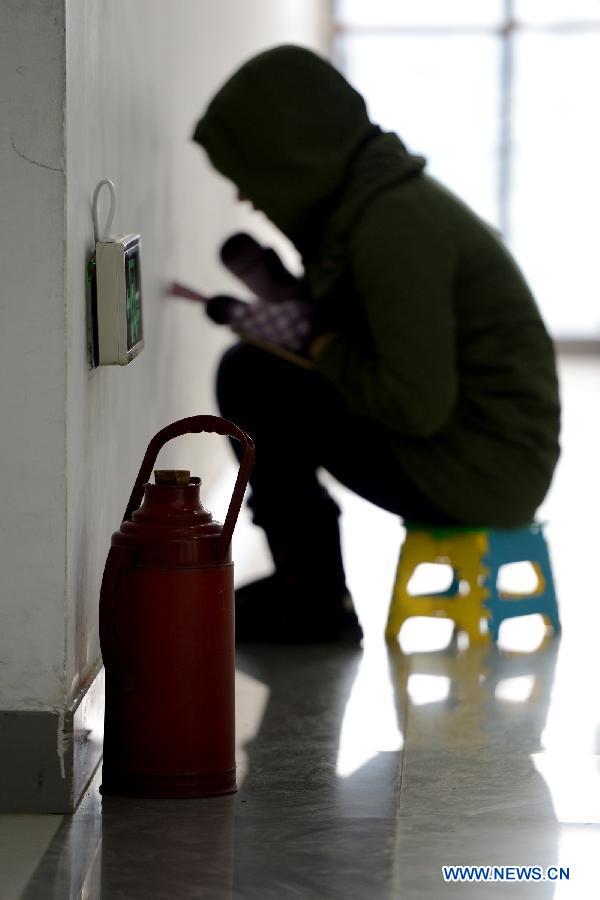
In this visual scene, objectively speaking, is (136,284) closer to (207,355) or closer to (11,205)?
(11,205)

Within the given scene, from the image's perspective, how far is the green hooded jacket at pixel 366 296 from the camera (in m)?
2.48

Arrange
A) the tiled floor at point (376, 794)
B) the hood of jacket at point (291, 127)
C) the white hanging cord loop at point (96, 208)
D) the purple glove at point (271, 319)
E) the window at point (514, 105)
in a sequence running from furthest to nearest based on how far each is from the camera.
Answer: the window at point (514, 105) < the purple glove at point (271, 319) < the hood of jacket at point (291, 127) < the white hanging cord loop at point (96, 208) < the tiled floor at point (376, 794)

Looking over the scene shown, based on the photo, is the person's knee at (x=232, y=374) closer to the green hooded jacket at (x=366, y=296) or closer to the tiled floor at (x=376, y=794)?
the green hooded jacket at (x=366, y=296)

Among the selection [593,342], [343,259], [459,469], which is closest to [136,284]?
[343,259]

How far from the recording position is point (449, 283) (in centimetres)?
246

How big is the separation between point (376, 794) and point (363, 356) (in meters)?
0.96

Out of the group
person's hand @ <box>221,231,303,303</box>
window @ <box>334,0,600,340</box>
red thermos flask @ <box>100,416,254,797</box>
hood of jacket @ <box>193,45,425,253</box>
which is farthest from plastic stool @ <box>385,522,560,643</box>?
window @ <box>334,0,600,340</box>

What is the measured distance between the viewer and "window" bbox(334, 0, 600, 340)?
862 centimetres

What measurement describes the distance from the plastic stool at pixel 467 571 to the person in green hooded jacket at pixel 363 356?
0.04 m

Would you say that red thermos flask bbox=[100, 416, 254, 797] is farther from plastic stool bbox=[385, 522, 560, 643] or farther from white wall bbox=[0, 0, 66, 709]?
plastic stool bbox=[385, 522, 560, 643]

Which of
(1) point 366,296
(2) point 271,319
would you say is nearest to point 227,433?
(1) point 366,296

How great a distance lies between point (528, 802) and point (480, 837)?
15 centimetres

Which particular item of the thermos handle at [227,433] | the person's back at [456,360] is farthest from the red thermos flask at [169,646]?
the person's back at [456,360]

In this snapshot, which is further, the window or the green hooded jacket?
the window
